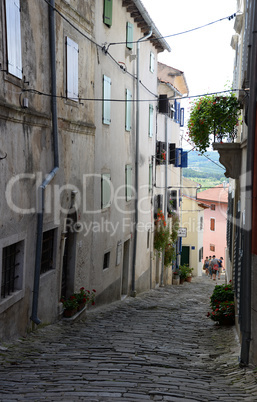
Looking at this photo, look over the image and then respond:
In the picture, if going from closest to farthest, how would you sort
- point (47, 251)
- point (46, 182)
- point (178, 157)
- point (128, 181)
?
1. point (46, 182)
2. point (47, 251)
3. point (128, 181)
4. point (178, 157)

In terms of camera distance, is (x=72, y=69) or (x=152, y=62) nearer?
(x=72, y=69)

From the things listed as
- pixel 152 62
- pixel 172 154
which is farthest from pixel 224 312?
pixel 172 154

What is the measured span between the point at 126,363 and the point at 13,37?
17.8 feet

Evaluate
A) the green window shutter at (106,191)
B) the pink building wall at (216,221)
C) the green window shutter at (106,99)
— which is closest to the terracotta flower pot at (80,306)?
the green window shutter at (106,191)

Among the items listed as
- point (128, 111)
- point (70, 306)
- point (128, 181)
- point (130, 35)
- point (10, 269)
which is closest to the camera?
point (10, 269)

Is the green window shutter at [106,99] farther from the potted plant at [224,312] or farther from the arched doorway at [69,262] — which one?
the potted plant at [224,312]

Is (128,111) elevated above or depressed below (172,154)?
above

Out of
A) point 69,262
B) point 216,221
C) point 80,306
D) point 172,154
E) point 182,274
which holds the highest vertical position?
point 172,154

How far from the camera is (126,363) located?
25.7 ft

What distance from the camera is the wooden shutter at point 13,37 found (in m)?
8.37

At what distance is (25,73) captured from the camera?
9.46m

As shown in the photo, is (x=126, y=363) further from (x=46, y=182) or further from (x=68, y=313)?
(x=68, y=313)

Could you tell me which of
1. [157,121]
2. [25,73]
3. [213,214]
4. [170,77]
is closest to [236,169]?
[25,73]

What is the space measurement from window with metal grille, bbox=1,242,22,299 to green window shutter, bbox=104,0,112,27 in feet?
28.6
